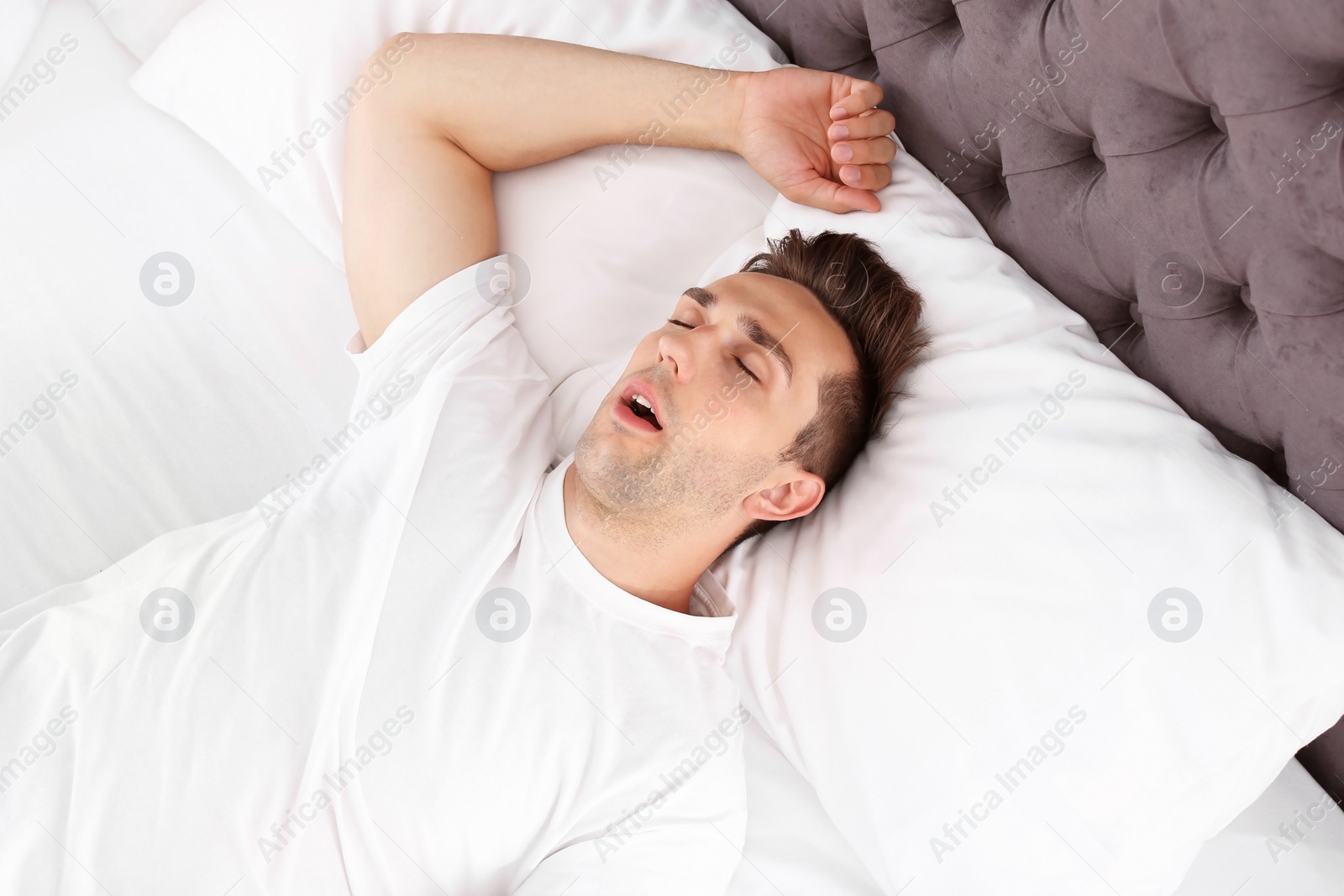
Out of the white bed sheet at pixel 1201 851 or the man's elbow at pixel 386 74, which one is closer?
the white bed sheet at pixel 1201 851

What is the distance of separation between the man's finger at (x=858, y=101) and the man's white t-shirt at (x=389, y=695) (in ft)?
2.33

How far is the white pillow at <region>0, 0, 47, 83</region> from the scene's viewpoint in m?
1.79

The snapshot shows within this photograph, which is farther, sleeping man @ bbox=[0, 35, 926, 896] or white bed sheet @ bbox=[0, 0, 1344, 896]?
white bed sheet @ bbox=[0, 0, 1344, 896]

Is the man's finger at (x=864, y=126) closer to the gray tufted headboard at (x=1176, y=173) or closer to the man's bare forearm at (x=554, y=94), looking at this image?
the gray tufted headboard at (x=1176, y=173)

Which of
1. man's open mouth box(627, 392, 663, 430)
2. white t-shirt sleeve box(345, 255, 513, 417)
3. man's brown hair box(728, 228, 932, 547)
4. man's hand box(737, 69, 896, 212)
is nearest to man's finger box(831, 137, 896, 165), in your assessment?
man's hand box(737, 69, 896, 212)

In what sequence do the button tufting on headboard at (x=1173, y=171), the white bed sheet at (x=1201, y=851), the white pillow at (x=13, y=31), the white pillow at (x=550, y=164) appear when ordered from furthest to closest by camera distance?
the white pillow at (x=13, y=31), the white pillow at (x=550, y=164), the white bed sheet at (x=1201, y=851), the button tufting on headboard at (x=1173, y=171)

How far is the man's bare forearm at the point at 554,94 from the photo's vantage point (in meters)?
1.60

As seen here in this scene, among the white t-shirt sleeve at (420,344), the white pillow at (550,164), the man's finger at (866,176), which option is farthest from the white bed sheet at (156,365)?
the man's finger at (866,176)

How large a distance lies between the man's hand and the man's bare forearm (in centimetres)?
5

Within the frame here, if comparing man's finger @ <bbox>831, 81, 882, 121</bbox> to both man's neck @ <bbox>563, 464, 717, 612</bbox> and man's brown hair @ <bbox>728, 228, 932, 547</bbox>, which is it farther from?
man's neck @ <bbox>563, 464, 717, 612</bbox>

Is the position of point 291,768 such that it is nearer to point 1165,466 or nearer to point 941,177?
Answer: point 1165,466

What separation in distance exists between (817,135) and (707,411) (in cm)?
57

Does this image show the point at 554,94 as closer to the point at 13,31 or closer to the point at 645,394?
the point at 645,394

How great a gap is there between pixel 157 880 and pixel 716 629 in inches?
33.7
